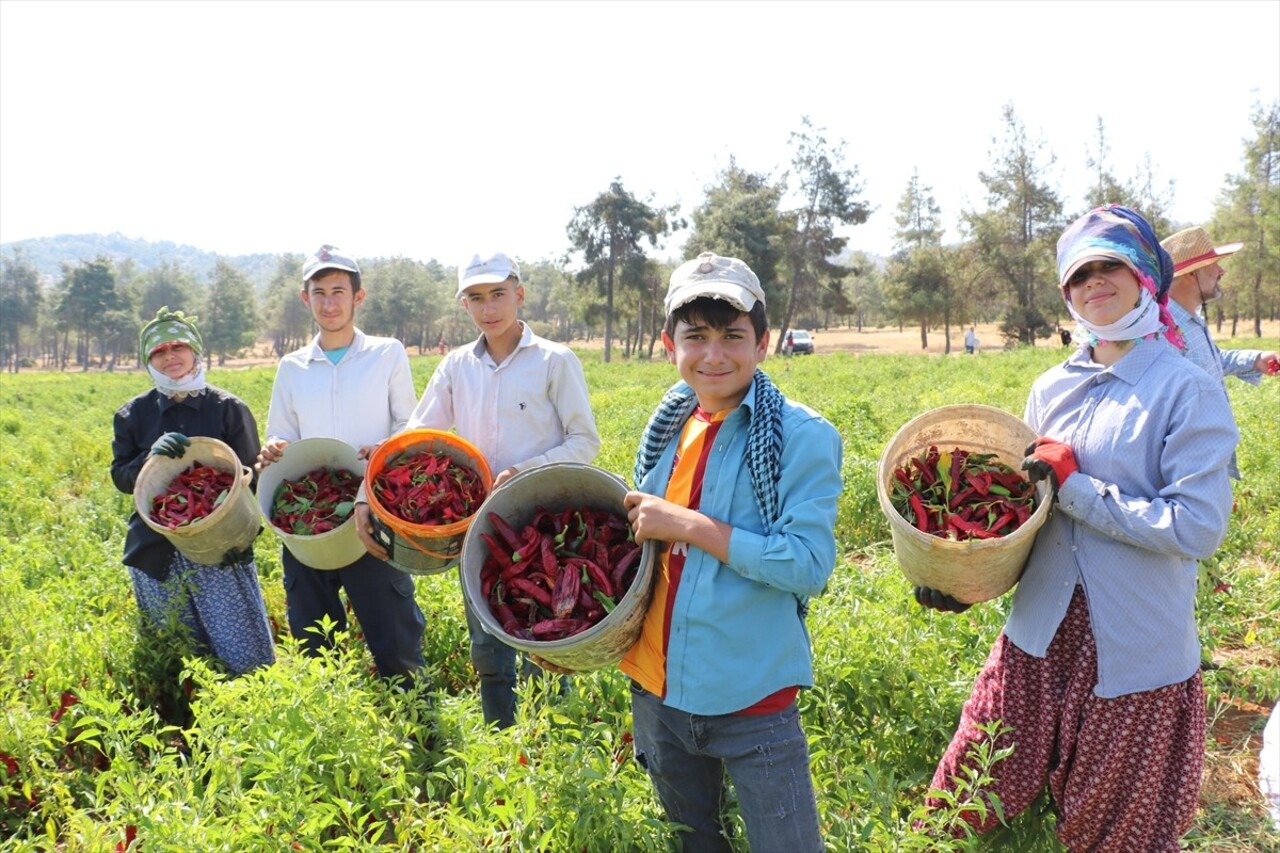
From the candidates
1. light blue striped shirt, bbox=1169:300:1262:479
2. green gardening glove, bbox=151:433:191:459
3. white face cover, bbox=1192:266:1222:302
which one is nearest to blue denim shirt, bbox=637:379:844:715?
light blue striped shirt, bbox=1169:300:1262:479

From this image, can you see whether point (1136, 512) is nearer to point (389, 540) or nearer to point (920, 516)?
point (920, 516)

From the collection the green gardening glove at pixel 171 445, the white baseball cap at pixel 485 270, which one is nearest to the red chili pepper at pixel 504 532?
the white baseball cap at pixel 485 270

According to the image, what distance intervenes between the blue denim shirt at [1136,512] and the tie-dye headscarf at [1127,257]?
8cm

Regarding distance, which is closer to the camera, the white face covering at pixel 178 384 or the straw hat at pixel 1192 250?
the straw hat at pixel 1192 250

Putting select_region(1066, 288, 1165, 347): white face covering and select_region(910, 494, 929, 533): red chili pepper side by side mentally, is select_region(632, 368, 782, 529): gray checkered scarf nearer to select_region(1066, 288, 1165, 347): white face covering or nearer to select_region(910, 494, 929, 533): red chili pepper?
select_region(910, 494, 929, 533): red chili pepper

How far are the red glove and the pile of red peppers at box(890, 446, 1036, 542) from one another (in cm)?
22

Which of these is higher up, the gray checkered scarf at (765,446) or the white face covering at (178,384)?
the white face covering at (178,384)

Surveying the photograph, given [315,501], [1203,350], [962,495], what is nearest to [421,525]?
[315,501]

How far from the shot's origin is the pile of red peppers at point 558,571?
2.13 meters

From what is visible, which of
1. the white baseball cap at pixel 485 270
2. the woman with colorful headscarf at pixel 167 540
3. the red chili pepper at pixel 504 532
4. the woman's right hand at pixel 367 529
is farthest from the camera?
the woman with colorful headscarf at pixel 167 540

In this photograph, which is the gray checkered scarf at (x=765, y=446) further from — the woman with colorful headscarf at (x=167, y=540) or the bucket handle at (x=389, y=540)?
the woman with colorful headscarf at (x=167, y=540)

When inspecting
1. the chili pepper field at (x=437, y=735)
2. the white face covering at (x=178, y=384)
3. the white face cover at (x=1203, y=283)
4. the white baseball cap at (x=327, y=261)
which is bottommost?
the chili pepper field at (x=437, y=735)

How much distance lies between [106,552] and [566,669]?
218 inches

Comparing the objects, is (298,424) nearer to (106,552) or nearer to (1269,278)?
(106,552)
